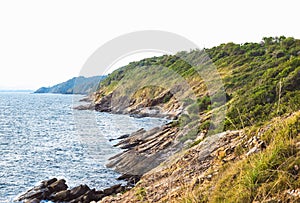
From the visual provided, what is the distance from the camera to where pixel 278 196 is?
3.92m

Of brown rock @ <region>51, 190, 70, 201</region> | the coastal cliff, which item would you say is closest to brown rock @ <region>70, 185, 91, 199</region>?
brown rock @ <region>51, 190, 70, 201</region>

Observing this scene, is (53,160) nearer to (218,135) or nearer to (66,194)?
(66,194)

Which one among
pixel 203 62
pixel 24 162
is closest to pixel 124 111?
pixel 203 62

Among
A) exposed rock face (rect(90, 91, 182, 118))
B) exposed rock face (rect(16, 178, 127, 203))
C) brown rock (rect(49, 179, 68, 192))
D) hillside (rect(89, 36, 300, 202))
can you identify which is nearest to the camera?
hillside (rect(89, 36, 300, 202))

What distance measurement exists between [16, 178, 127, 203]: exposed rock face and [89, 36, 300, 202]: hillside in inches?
108

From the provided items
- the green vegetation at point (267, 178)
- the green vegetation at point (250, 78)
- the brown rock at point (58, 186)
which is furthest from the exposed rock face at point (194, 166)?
the brown rock at point (58, 186)

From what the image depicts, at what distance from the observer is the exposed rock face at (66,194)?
16614 millimetres

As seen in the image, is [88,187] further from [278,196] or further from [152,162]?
[278,196]

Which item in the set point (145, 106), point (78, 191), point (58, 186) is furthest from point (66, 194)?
point (145, 106)

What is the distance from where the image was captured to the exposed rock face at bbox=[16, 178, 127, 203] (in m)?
16.6

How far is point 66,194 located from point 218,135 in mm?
9766

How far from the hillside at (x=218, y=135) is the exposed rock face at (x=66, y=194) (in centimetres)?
275

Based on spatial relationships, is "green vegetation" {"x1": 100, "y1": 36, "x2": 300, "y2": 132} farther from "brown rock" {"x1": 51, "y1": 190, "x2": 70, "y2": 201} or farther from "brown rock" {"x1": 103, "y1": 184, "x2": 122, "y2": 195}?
"brown rock" {"x1": 51, "y1": 190, "x2": 70, "y2": 201}

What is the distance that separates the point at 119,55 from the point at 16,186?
448 inches
